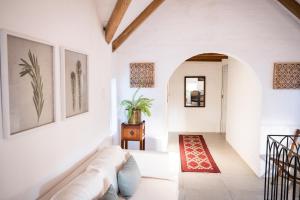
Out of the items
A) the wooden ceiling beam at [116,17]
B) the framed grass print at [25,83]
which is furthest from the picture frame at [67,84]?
the wooden ceiling beam at [116,17]

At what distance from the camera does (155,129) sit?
4.63 metres

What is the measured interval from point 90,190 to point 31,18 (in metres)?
1.37

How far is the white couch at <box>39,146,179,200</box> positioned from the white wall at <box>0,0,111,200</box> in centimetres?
19

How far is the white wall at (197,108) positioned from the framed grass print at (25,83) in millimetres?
6077

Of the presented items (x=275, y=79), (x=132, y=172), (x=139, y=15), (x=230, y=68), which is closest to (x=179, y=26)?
(x=139, y=15)

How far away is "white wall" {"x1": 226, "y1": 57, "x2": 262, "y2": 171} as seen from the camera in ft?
14.6

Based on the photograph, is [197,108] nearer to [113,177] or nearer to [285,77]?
[285,77]

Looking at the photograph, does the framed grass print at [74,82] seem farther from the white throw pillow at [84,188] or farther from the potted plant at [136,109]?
the potted plant at [136,109]

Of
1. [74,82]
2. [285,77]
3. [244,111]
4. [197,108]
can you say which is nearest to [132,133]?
[74,82]

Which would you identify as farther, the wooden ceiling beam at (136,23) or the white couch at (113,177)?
the wooden ceiling beam at (136,23)

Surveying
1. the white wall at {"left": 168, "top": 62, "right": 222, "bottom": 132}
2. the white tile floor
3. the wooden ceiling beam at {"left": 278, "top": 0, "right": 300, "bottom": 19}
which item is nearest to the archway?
the white wall at {"left": 168, "top": 62, "right": 222, "bottom": 132}

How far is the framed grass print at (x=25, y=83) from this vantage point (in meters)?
1.51

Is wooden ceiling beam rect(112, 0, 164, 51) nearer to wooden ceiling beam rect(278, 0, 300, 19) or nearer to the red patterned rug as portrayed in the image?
wooden ceiling beam rect(278, 0, 300, 19)

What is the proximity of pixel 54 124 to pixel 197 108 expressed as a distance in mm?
6258
